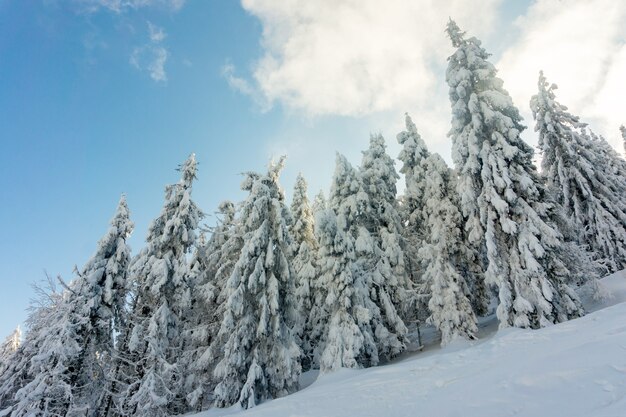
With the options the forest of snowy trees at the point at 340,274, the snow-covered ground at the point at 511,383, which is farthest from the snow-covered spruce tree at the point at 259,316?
the snow-covered ground at the point at 511,383

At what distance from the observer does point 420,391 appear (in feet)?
29.5

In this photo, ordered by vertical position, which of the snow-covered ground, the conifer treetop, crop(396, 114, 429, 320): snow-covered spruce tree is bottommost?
the snow-covered ground

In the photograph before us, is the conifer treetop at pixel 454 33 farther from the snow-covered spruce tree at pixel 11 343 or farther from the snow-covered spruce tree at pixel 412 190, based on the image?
the snow-covered spruce tree at pixel 11 343

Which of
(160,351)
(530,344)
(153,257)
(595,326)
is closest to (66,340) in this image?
(160,351)

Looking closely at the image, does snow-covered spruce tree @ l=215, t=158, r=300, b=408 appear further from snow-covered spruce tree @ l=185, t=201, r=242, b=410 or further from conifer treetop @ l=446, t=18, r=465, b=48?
conifer treetop @ l=446, t=18, r=465, b=48

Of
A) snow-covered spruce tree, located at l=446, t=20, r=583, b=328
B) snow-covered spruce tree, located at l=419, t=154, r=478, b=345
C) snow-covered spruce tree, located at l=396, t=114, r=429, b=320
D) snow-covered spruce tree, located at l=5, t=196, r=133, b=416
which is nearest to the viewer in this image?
snow-covered spruce tree, located at l=5, t=196, r=133, b=416

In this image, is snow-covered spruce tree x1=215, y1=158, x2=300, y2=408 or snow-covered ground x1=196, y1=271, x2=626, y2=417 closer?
snow-covered ground x1=196, y1=271, x2=626, y2=417

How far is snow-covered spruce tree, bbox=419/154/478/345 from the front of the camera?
19.5 meters

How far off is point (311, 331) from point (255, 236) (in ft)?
38.0

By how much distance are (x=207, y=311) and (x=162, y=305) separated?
4131 mm

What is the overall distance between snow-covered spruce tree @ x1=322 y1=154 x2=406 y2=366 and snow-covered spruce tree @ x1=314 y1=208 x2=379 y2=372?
584 millimetres

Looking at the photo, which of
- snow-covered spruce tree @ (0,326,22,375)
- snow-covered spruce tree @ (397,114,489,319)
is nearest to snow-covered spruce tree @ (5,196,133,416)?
snow-covered spruce tree @ (397,114,489,319)

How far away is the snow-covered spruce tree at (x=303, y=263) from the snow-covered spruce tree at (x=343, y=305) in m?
4.13

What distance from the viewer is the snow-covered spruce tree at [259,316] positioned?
17.0 m
